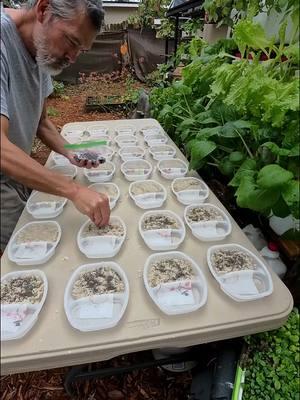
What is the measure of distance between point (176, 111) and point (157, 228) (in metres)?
1.11

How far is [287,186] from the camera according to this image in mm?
Answer: 963

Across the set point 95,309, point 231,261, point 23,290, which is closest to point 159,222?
point 231,261

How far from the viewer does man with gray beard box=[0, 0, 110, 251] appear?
3.45 feet

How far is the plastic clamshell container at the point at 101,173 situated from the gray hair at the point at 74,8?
2.29ft

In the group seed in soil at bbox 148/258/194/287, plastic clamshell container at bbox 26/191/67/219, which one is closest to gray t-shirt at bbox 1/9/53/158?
plastic clamshell container at bbox 26/191/67/219

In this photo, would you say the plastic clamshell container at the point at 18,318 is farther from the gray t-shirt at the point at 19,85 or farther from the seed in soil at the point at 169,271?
the gray t-shirt at the point at 19,85

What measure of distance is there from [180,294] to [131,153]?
3.47ft

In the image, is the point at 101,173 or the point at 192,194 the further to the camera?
the point at 101,173

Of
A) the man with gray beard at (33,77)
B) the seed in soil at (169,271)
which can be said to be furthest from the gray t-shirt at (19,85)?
the seed in soil at (169,271)

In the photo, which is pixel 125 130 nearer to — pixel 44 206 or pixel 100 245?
pixel 44 206

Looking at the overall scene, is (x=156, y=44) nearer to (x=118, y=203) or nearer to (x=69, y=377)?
(x=118, y=203)

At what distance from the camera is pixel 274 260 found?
1.22 meters

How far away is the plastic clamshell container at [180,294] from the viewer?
85cm

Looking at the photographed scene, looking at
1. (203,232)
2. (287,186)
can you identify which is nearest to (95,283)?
(203,232)
